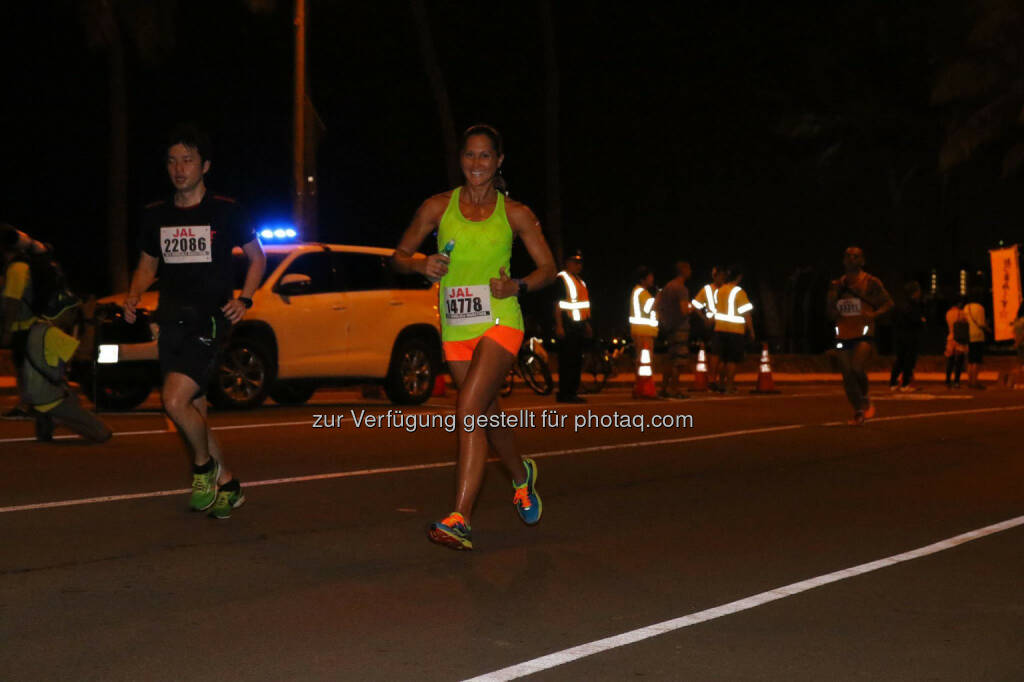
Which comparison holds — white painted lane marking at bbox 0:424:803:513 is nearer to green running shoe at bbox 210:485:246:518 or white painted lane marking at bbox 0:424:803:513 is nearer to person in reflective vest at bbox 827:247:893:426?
person in reflective vest at bbox 827:247:893:426

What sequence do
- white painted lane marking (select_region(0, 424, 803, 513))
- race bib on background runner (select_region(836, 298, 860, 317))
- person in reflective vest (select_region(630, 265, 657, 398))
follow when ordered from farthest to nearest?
1. person in reflective vest (select_region(630, 265, 657, 398))
2. race bib on background runner (select_region(836, 298, 860, 317))
3. white painted lane marking (select_region(0, 424, 803, 513))

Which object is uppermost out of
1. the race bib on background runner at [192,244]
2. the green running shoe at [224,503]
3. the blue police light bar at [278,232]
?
the blue police light bar at [278,232]

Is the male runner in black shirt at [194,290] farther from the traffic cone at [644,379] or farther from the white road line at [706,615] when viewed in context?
the traffic cone at [644,379]

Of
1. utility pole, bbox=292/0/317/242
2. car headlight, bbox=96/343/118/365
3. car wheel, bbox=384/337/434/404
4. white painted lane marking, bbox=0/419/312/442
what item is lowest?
white painted lane marking, bbox=0/419/312/442

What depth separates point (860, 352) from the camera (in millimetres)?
16672

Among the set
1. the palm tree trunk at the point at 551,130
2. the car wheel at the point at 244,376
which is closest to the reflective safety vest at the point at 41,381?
the car wheel at the point at 244,376

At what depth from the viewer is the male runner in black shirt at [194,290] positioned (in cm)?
→ 875

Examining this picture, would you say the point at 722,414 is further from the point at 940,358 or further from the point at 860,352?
the point at 940,358

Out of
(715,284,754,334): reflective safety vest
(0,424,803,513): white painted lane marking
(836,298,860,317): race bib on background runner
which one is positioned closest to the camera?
(0,424,803,513): white painted lane marking

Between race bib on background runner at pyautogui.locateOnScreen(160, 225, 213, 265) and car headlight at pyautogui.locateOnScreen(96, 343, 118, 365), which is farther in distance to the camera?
car headlight at pyautogui.locateOnScreen(96, 343, 118, 365)

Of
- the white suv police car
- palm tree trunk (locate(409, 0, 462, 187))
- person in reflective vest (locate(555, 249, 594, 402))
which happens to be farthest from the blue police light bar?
palm tree trunk (locate(409, 0, 462, 187))

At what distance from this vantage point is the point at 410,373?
19.0 metres

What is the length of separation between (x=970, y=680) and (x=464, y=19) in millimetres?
33125

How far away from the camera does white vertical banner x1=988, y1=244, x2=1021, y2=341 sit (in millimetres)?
31984
